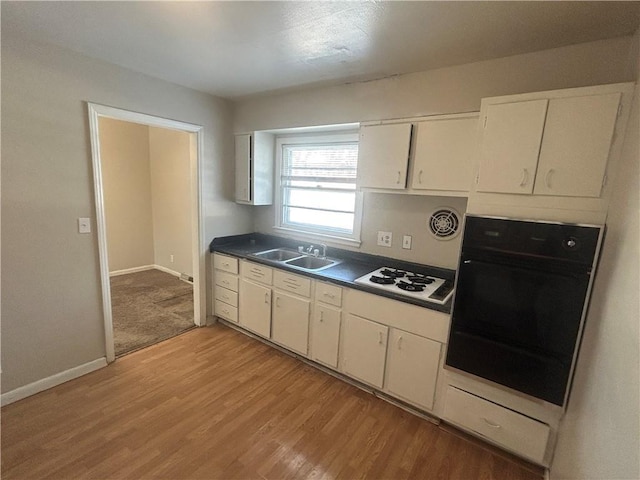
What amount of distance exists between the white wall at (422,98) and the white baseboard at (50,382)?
8.45ft

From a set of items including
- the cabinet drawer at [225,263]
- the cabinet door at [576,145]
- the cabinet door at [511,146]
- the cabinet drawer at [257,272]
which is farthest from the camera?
the cabinet drawer at [225,263]

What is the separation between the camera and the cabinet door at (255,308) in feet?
9.56

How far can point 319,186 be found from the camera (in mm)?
3184

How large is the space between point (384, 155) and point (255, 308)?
1926 mm

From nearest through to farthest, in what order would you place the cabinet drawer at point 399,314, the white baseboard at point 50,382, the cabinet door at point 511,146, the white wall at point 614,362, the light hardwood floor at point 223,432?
the white wall at point 614,362 < the cabinet door at point 511,146 < the light hardwood floor at point 223,432 < the cabinet drawer at point 399,314 < the white baseboard at point 50,382

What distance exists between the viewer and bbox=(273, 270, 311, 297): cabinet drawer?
102 inches

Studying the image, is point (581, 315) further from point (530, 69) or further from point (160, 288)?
point (160, 288)

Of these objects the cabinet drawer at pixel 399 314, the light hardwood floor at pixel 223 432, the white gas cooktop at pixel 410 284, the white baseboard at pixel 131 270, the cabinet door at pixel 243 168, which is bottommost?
the light hardwood floor at pixel 223 432

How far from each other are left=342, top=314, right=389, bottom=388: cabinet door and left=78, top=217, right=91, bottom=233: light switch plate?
2.20 m

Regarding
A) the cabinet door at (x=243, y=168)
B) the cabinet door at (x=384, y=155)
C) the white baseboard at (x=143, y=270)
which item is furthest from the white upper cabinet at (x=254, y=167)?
the white baseboard at (x=143, y=270)

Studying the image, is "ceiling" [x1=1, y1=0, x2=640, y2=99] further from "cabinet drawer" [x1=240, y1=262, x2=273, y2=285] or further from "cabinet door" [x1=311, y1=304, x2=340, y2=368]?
"cabinet door" [x1=311, y1=304, x2=340, y2=368]

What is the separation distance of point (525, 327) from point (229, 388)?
2136 millimetres

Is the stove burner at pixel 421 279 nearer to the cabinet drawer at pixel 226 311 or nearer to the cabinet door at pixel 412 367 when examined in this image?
the cabinet door at pixel 412 367

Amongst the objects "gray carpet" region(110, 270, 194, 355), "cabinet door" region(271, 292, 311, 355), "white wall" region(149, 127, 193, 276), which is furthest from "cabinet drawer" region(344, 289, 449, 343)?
"white wall" region(149, 127, 193, 276)
